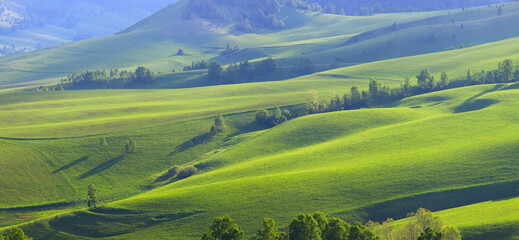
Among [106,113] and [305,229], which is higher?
[106,113]

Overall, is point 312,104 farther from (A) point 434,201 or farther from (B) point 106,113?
(A) point 434,201

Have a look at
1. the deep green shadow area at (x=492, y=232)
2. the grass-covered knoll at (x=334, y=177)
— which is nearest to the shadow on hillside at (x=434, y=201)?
the grass-covered knoll at (x=334, y=177)

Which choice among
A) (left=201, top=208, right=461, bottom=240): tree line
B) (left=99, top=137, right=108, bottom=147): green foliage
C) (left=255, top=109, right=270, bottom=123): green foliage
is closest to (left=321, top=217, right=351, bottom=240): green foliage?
(left=201, top=208, right=461, bottom=240): tree line

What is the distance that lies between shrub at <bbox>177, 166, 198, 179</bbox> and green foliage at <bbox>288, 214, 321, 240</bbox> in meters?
62.5

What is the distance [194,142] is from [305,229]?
89138 mm

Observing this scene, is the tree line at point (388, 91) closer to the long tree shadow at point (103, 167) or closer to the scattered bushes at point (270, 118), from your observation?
the scattered bushes at point (270, 118)

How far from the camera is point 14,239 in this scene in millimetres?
54000

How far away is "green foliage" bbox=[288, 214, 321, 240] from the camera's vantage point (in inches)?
2434

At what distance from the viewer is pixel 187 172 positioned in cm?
Answer: 12075

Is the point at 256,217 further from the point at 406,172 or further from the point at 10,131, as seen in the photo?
the point at 10,131

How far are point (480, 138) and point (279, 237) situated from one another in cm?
7795

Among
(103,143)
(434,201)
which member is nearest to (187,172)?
(103,143)

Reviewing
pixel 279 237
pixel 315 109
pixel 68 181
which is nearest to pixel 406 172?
pixel 279 237

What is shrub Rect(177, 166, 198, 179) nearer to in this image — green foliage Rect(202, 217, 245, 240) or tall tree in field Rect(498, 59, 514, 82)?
green foliage Rect(202, 217, 245, 240)
